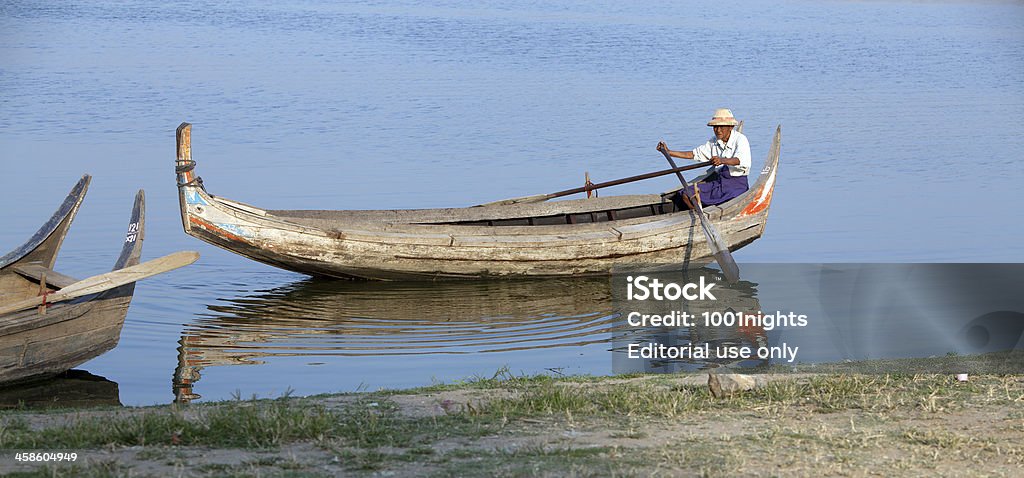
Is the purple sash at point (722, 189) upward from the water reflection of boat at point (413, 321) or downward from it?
upward

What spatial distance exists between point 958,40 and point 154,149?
25996 mm

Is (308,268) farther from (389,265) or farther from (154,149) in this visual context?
(154,149)

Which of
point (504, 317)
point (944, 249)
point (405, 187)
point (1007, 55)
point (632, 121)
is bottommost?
point (504, 317)

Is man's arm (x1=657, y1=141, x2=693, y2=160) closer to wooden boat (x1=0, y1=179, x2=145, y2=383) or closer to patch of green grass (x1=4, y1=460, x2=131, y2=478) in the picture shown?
wooden boat (x1=0, y1=179, x2=145, y2=383)

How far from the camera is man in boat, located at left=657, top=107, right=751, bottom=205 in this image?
12.7m

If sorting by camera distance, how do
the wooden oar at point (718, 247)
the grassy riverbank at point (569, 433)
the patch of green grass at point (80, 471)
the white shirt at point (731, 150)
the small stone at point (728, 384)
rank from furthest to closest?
the white shirt at point (731, 150) → the wooden oar at point (718, 247) → the small stone at point (728, 384) → the grassy riverbank at point (569, 433) → the patch of green grass at point (80, 471)

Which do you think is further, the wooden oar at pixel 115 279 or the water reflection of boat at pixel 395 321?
the water reflection of boat at pixel 395 321

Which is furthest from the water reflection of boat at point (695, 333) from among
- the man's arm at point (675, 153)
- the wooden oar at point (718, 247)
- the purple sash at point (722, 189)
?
the man's arm at point (675, 153)

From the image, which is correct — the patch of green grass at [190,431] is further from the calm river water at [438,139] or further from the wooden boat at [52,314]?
the calm river water at [438,139]

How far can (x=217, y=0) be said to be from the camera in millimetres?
45438

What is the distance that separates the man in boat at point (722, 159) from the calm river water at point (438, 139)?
1.40 m

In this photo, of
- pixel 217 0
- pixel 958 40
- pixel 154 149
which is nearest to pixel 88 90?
pixel 154 149

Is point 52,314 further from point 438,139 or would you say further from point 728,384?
point 438,139

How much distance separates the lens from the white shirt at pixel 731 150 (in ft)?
42.0
